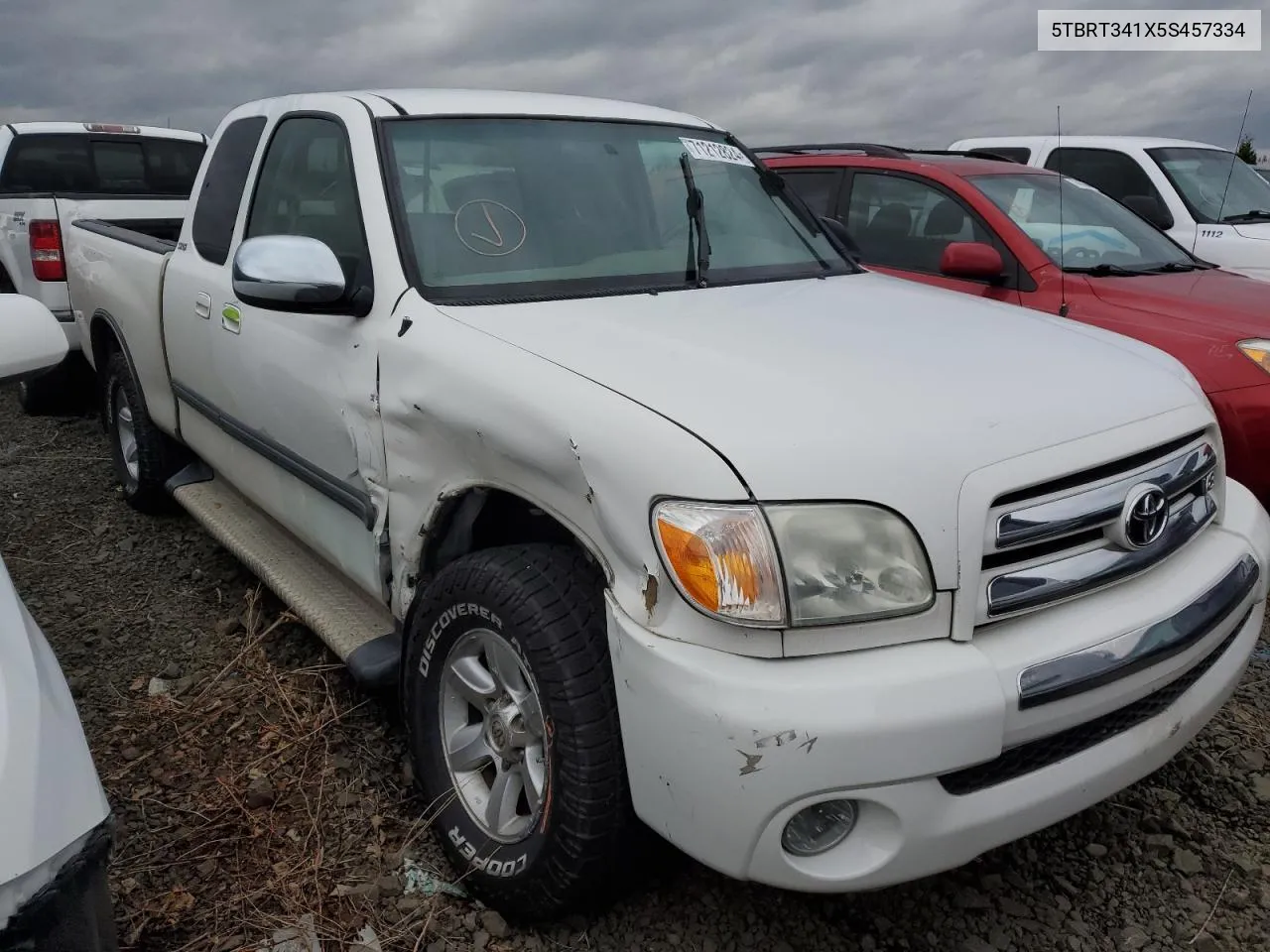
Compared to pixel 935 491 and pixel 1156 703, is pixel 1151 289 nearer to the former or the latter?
pixel 1156 703

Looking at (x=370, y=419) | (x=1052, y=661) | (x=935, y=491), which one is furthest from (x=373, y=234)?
(x=1052, y=661)

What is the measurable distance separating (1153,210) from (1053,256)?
3.02 metres

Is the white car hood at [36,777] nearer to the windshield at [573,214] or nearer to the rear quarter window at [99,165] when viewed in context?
the windshield at [573,214]

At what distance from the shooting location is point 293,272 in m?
2.55

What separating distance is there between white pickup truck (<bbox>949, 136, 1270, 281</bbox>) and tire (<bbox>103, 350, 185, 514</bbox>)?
231 inches

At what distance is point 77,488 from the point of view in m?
5.20

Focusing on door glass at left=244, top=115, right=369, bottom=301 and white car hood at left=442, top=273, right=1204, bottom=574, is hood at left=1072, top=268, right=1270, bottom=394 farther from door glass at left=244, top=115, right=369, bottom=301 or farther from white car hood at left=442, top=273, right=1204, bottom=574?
door glass at left=244, top=115, right=369, bottom=301

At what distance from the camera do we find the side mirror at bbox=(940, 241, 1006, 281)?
181 inches

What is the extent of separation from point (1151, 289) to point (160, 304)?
13.4 feet

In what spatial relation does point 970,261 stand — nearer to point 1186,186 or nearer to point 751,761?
point 751,761

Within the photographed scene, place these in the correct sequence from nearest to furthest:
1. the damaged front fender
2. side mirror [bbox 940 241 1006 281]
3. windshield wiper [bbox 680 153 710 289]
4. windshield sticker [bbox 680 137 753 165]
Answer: the damaged front fender
windshield wiper [bbox 680 153 710 289]
windshield sticker [bbox 680 137 753 165]
side mirror [bbox 940 241 1006 281]

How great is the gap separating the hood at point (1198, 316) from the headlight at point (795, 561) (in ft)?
9.05

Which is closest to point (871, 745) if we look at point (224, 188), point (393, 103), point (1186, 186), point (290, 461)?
point (290, 461)

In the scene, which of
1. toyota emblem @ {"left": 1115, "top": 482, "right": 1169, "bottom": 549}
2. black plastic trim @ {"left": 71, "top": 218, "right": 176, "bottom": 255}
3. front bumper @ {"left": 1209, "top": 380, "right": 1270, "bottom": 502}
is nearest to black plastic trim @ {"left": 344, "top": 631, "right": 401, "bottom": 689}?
toyota emblem @ {"left": 1115, "top": 482, "right": 1169, "bottom": 549}
